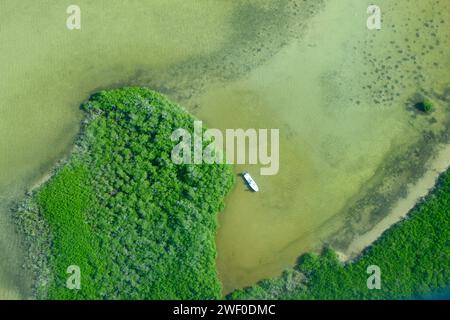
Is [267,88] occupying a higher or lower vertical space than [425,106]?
higher

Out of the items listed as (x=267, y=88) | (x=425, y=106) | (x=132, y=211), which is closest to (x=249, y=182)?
(x=267, y=88)

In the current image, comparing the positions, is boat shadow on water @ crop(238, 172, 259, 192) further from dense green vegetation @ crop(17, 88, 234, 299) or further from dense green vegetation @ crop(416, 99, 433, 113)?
dense green vegetation @ crop(416, 99, 433, 113)

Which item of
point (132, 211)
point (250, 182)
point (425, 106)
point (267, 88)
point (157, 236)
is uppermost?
point (267, 88)

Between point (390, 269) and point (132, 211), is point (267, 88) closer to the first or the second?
point (132, 211)

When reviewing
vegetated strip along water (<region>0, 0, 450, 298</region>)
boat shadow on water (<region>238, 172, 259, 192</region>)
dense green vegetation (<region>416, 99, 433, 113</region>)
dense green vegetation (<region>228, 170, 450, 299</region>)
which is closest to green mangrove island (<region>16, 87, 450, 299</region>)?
dense green vegetation (<region>228, 170, 450, 299</region>)

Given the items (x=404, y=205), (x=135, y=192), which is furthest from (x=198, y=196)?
(x=404, y=205)

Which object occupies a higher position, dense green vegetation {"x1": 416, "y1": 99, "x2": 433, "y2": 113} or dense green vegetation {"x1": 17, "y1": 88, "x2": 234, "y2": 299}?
dense green vegetation {"x1": 416, "y1": 99, "x2": 433, "y2": 113}
